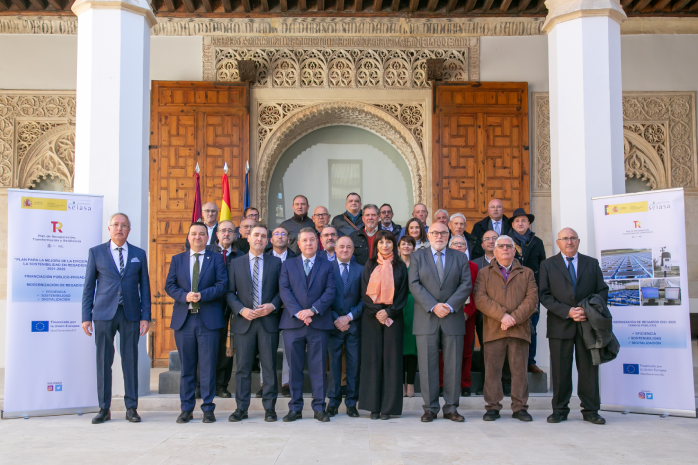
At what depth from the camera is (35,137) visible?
8.38m

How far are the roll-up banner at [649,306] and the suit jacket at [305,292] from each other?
7.86 feet

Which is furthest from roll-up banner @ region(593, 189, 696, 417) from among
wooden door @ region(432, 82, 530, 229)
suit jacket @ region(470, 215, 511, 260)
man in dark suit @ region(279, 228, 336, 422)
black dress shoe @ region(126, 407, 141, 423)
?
black dress shoe @ region(126, 407, 141, 423)

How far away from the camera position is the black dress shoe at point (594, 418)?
480 centimetres

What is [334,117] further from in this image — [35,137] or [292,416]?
[292,416]

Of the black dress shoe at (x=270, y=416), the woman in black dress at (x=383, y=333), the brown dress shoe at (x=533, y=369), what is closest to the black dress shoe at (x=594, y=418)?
the brown dress shoe at (x=533, y=369)

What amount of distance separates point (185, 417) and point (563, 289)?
3.11 meters

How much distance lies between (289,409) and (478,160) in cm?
460

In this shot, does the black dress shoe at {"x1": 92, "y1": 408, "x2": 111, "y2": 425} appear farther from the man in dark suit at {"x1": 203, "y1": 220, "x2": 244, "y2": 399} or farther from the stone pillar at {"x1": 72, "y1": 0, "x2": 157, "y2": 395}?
the man in dark suit at {"x1": 203, "y1": 220, "x2": 244, "y2": 399}

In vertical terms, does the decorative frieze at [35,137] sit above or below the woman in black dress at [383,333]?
above

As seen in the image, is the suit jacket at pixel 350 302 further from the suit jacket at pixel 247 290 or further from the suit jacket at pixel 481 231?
the suit jacket at pixel 481 231

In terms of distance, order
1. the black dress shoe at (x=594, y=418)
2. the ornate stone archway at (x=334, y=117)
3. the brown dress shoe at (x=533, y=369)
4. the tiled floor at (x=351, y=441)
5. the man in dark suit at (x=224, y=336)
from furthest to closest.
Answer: the ornate stone archway at (x=334, y=117), the brown dress shoe at (x=533, y=369), the man in dark suit at (x=224, y=336), the black dress shoe at (x=594, y=418), the tiled floor at (x=351, y=441)

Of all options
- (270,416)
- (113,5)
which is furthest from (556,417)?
(113,5)

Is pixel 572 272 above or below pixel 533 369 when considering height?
above

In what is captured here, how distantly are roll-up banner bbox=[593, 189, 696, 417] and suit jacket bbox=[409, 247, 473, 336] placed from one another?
1364 millimetres
